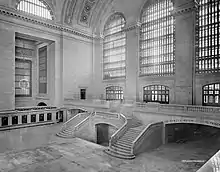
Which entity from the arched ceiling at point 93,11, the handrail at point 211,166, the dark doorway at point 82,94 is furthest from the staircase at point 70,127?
the handrail at point 211,166

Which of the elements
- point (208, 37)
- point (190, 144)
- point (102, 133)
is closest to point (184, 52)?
point (208, 37)

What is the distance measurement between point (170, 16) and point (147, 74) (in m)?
6.47

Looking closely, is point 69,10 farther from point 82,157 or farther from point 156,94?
point 82,157

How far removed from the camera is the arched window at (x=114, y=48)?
2400 centimetres

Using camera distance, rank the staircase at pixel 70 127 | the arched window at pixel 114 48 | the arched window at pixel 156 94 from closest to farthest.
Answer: the staircase at pixel 70 127 → the arched window at pixel 156 94 → the arched window at pixel 114 48

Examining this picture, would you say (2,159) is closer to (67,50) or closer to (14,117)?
(14,117)

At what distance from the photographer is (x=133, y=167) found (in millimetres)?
10539

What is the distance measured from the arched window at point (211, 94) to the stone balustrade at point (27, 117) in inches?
690

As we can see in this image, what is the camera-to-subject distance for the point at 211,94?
52.1 feet

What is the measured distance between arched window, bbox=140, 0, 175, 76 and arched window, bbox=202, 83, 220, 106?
3.64 m

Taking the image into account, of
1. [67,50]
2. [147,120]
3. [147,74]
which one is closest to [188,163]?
[147,120]

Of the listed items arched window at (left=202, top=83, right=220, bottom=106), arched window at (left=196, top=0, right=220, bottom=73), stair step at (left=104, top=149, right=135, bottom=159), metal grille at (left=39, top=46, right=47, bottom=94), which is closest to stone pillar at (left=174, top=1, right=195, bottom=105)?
arched window at (left=196, top=0, right=220, bottom=73)

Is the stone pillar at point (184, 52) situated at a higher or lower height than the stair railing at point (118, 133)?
higher

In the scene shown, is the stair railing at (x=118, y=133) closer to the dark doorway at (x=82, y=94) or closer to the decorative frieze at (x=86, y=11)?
the dark doorway at (x=82, y=94)
